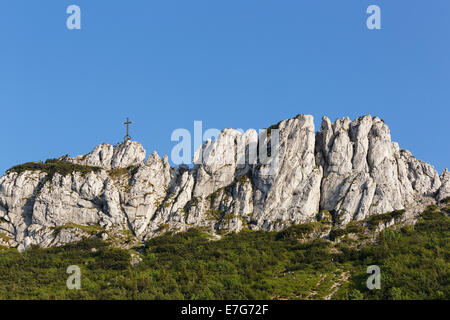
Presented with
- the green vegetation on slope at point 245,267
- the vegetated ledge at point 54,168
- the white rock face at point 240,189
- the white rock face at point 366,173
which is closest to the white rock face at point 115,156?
the white rock face at point 240,189

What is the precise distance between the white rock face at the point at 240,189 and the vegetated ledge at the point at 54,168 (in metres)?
2.12

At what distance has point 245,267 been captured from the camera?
4021 inches

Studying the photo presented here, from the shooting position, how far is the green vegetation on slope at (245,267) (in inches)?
3374

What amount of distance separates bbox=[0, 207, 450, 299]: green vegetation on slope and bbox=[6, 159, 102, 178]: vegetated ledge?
1005 inches

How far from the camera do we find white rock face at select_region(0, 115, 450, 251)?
12506cm

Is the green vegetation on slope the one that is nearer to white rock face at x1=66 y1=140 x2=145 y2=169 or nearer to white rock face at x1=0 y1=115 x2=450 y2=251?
white rock face at x1=0 y1=115 x2=450 y2=251

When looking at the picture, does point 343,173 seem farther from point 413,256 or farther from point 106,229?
point 106,229

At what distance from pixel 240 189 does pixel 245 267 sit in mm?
33861

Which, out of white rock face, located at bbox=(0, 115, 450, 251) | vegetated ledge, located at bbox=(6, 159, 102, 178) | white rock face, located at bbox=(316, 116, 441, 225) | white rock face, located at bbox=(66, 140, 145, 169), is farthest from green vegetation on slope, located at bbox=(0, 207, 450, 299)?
white rock face, located at bbox=(66, 140, 145, 169)
